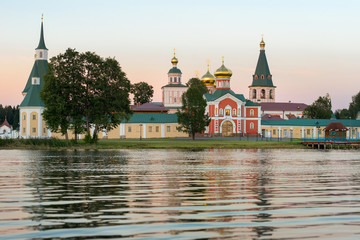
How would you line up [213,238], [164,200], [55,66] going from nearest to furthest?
[213,238]
[164,200]
[55,66]

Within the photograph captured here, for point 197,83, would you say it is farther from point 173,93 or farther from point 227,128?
point 227,128

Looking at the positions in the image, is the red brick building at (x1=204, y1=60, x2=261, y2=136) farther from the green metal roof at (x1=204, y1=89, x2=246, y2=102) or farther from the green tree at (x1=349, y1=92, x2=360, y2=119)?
the green tree at (x1=349, y1=92, x2=360, y2=119)

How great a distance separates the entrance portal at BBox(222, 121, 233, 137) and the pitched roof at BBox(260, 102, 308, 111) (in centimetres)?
5307

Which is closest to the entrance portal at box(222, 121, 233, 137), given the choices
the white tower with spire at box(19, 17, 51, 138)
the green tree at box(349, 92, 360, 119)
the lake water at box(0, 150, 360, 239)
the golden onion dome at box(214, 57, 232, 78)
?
the golden onion dome at box(214, 57, 232, 78)

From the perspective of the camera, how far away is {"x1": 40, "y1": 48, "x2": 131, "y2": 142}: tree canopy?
65.0m

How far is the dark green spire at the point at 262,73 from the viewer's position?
17088 centimetres

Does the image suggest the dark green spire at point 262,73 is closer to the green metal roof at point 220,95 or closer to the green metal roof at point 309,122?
the green metal roof at point 309,122

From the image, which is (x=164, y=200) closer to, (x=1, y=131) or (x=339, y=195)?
(x=339, y=195)

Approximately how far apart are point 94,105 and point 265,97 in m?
113

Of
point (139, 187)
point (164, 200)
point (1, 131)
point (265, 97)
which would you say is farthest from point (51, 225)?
point (265, 97)

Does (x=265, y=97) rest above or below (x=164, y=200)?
above

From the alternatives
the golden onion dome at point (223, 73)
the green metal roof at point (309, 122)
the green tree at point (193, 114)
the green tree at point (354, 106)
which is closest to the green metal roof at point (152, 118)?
the golden onion dome at point (223, 73)

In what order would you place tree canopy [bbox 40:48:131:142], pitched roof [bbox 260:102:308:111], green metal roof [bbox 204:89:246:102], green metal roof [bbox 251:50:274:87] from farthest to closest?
green metal roof [bbox 251:50:274:87]
pitched roof [bbox 260:102:308:111]
green metal roof [bbox 204:89:246:102]
tree canopy [bbox 40:48:131:142]

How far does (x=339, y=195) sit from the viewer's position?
19.8 metres
